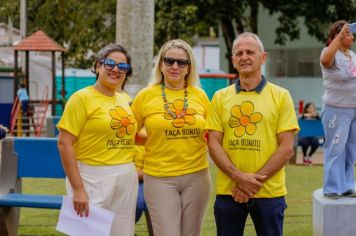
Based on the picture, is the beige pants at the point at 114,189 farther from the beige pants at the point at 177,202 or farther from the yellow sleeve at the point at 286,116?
the yellow sleeve at the point at 286,116

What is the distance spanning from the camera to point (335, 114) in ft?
22.9

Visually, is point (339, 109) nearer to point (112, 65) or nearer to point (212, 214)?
A: point (112, 65)

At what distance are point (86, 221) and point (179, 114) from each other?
0.99m

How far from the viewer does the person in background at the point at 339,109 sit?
681 cm

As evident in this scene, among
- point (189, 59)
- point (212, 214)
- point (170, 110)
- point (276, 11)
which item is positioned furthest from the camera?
point (276, 11)

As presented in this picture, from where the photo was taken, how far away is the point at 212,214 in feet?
31.0

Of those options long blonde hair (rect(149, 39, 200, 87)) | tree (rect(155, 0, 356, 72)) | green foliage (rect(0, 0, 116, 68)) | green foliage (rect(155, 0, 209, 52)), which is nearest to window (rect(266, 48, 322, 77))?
tree (rect(155, 0, 356, 72))

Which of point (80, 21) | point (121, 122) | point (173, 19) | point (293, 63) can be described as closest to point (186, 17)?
point (173, 19)

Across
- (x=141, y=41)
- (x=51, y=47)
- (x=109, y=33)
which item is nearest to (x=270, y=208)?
(x=141, y=41)

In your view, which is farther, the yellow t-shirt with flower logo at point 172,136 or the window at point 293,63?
the window at point 293,63

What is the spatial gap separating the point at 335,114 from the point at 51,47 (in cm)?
1749

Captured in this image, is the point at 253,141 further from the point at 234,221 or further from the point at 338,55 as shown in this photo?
the point at 338,55

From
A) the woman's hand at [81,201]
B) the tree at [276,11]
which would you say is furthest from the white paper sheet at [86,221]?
the tree at [276,11]

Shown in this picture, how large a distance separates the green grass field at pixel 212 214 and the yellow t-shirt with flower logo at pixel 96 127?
2.94 meters
